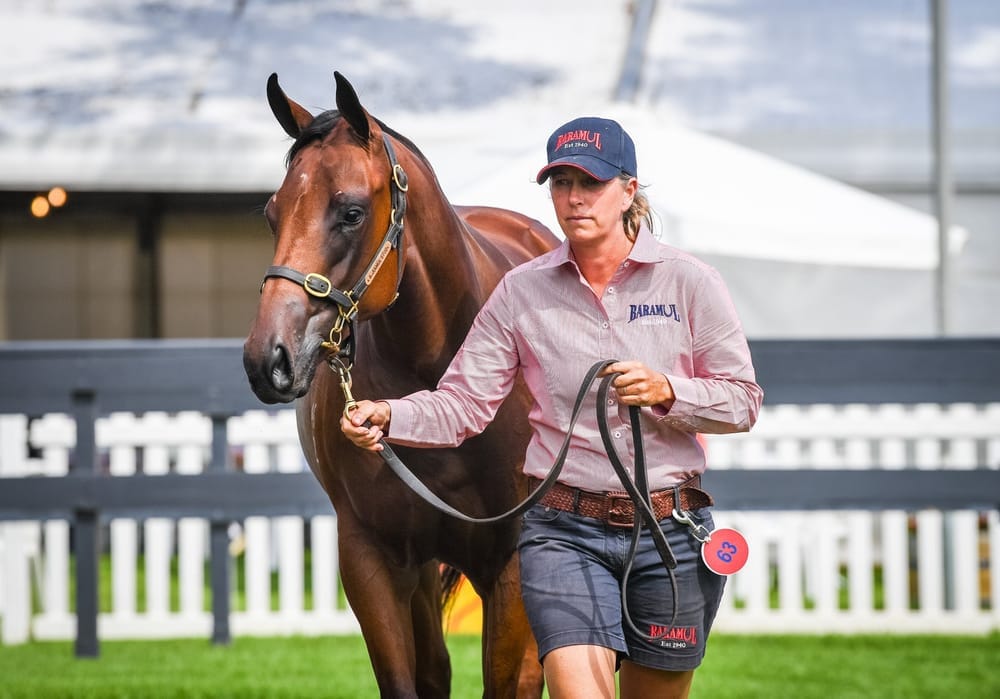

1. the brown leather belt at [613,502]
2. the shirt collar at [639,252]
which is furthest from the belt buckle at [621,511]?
the shirt collar at [639,252]

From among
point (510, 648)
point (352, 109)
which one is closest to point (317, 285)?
point (352, 109)

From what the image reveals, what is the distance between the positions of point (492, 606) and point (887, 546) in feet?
13.5

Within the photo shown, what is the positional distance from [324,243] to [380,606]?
103cm

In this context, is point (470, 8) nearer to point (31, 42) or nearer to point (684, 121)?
point (684, 121)

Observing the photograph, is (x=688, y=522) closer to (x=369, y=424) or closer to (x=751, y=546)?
(x=369, y=424)

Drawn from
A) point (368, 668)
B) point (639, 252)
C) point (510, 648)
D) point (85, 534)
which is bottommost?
point (368, 668)

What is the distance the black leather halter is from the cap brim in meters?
0.43

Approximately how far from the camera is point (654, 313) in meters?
2.82

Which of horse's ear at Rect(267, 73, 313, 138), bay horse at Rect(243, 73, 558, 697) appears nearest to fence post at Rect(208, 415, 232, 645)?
bay horse at Rect(243, 73, 558, 697)

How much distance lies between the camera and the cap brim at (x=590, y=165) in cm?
274

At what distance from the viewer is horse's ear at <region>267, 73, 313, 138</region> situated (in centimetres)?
308

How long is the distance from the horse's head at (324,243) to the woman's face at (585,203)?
1.39 feet

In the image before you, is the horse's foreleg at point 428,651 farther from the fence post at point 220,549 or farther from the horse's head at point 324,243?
the fence post at point 220,549

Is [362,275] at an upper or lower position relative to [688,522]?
upper
